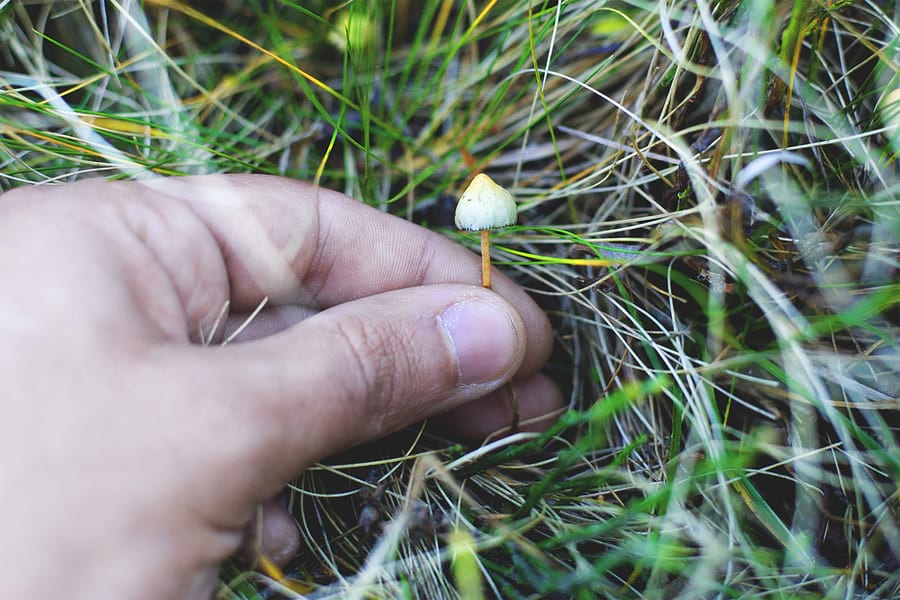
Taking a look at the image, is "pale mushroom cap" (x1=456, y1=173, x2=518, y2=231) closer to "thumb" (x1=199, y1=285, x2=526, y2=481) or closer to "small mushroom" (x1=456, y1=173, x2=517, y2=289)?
"small mushroom" (x1=456, y1=173, x2=517, y2=289)

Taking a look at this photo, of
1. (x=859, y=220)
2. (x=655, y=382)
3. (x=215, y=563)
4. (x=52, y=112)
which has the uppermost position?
(x=52, y=112)

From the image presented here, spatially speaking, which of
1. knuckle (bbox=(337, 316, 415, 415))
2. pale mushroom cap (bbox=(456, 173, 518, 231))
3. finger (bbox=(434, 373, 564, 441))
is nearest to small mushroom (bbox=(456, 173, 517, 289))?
pale mushroom cap (bbox=(456, 173, 518, 231))

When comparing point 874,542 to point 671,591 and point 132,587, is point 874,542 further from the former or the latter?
point 132,587

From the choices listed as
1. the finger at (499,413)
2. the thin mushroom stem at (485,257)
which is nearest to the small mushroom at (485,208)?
the thin mushroom stem at (485,257)

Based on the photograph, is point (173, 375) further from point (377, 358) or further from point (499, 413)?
point (499, 413)

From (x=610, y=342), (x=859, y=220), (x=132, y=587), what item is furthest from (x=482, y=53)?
(x=132, y=587)
